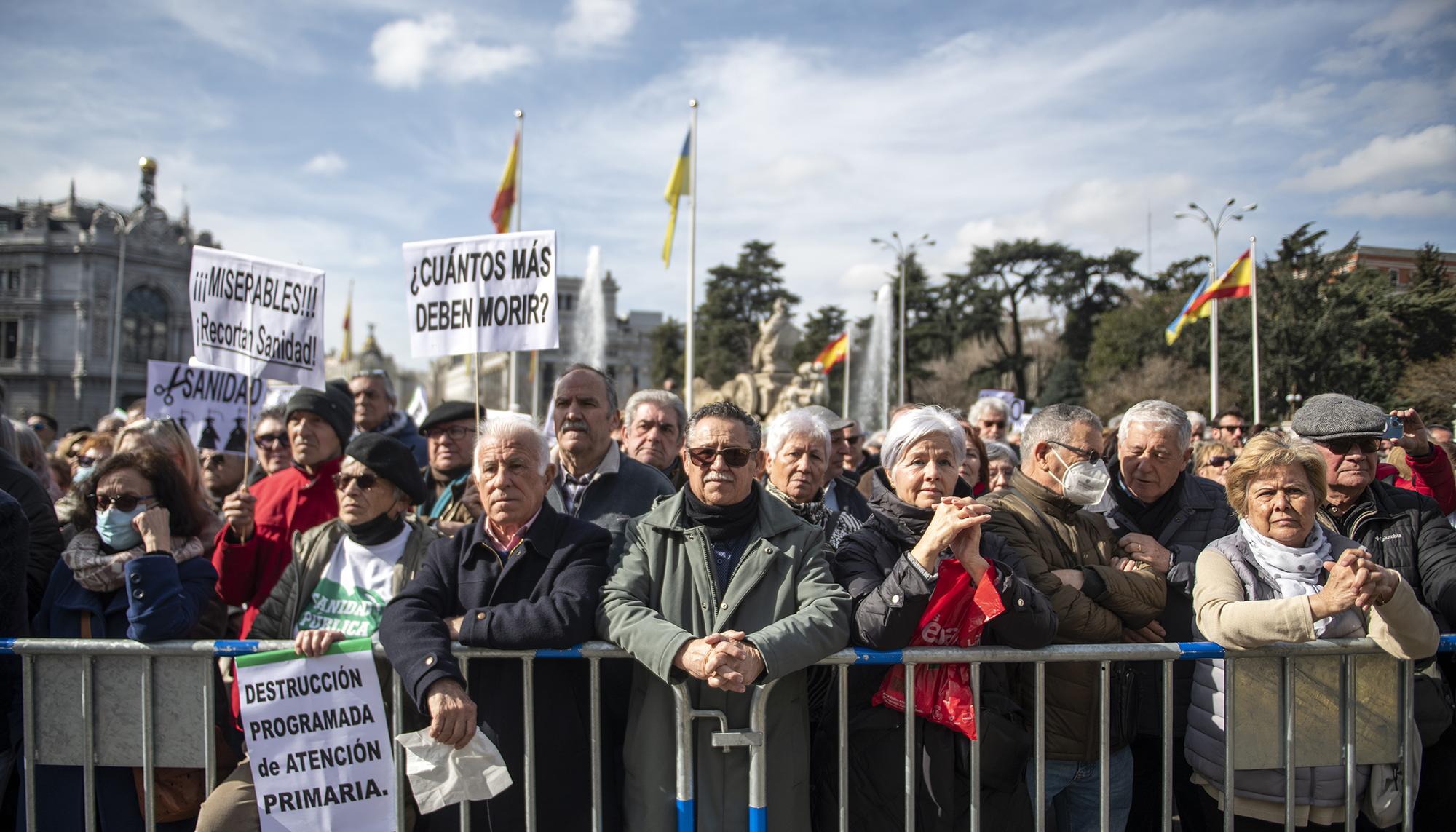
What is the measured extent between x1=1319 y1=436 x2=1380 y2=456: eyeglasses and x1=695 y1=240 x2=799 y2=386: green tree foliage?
47.7 metres

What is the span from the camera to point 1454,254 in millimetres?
5172

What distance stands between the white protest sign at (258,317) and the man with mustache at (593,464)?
2.27 metres

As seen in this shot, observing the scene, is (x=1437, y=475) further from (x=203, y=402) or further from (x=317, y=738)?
(x=203, y=402)

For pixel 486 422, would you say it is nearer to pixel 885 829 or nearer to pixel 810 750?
pixel 810 750

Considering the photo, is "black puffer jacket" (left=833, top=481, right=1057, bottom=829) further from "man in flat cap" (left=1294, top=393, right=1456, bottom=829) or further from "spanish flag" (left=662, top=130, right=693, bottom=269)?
"spanish flag" (left=662, top=130, right=693, bottom=269)

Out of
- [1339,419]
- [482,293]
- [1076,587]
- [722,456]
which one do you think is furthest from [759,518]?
[482,293]

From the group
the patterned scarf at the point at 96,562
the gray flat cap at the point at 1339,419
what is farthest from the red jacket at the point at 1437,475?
the patterned scarf at the point at 96,562

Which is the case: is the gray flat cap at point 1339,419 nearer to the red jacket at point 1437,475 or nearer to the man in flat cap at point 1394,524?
the man in flat cap at point 1394,524

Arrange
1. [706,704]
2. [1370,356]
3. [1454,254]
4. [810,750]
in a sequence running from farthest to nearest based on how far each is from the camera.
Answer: [1370,356] < [1454,254] < [810,750] < [706,704]

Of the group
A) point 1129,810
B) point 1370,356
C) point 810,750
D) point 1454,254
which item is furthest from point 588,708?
point 1370,356

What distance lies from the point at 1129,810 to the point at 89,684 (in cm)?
392

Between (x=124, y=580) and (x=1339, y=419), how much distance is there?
492cm

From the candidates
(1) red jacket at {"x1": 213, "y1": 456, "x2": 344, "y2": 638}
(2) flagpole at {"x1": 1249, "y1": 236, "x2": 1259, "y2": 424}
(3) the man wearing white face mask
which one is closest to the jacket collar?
(3) the man wearing white face mask

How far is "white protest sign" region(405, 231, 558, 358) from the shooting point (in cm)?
568
